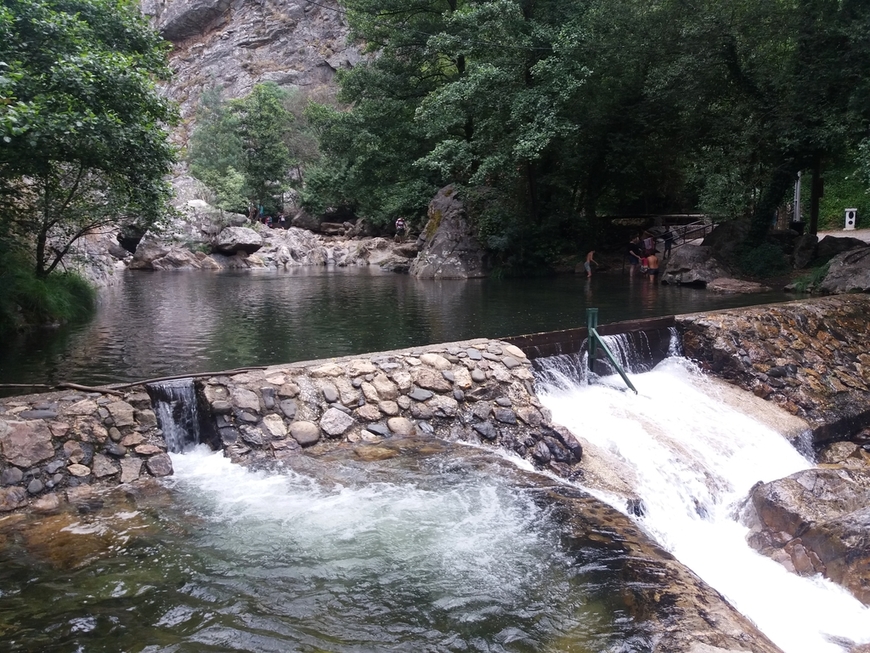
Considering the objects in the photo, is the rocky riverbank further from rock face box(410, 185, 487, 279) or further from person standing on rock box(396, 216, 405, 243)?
person standing on rock box(396, 216, 405, 243)

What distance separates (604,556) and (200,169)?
42832 millimetres

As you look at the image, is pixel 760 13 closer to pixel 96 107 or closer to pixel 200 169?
pixel 96 107

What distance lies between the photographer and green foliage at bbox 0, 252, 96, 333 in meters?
11.5

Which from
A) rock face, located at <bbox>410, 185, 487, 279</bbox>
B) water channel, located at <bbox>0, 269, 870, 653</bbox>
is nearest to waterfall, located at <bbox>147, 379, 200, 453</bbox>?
water channel, located at <bbox>0, 269, 870, 653</bbox>

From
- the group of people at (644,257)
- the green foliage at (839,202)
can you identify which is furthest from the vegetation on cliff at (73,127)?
the green foliage at (839,202)

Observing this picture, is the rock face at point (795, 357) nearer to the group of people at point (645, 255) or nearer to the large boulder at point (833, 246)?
the large boulder at point (833, 246)

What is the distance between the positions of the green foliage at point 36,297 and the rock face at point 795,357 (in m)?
11.8

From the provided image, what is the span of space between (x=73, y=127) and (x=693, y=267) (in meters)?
18.1

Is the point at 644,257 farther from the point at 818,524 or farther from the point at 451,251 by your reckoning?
the point at 818,524

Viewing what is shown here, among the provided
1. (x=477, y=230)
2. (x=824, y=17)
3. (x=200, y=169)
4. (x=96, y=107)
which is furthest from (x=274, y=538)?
(x=200, y=169)

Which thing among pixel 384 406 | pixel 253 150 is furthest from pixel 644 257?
pixel 253 150

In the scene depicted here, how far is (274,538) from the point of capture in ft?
15.8

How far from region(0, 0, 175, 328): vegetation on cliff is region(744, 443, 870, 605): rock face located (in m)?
7.77

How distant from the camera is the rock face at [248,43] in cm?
6294
